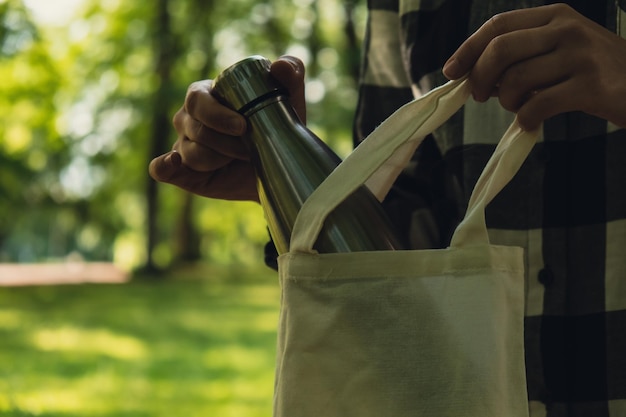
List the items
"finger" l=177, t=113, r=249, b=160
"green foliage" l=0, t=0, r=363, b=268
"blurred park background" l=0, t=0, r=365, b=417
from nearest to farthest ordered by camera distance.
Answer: "finger" l=177, t=113, r=249, b=160, "blurred park background" l=0, t=0, r=365, b=417, "green foliage" l=0, t=0, r=363, b=268

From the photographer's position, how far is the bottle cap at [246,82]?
0.77 meters

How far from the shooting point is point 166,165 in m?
0.93

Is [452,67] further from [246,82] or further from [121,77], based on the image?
[121,77]

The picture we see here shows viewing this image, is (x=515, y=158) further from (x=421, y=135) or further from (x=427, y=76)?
(x=427, y=76)

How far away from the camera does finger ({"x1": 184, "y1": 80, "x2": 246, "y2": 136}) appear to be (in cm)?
77

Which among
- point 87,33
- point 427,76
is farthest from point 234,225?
point 427,76

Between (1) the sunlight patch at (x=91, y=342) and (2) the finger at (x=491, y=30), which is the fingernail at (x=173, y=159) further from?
(1) the sunlight patch at (x=91, y=342)

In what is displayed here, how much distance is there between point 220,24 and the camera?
1362 cm

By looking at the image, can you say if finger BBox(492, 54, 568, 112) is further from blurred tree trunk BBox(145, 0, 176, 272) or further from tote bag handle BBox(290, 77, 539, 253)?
blurred tree trunk BBox(145, 0, 176, 272)

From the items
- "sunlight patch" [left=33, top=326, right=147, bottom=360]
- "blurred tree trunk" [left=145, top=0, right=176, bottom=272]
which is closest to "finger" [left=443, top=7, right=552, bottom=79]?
"sunlight patch" [left=33, top=326, right=147, bottom=360]

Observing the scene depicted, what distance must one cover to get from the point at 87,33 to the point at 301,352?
15277 millimetres

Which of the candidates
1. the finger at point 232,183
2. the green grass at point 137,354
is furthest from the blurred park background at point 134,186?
the finger at point 232,183

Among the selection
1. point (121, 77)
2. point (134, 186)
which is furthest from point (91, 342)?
point (134, 186)

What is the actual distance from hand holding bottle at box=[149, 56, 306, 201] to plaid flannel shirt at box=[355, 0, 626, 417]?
23 centimetres
